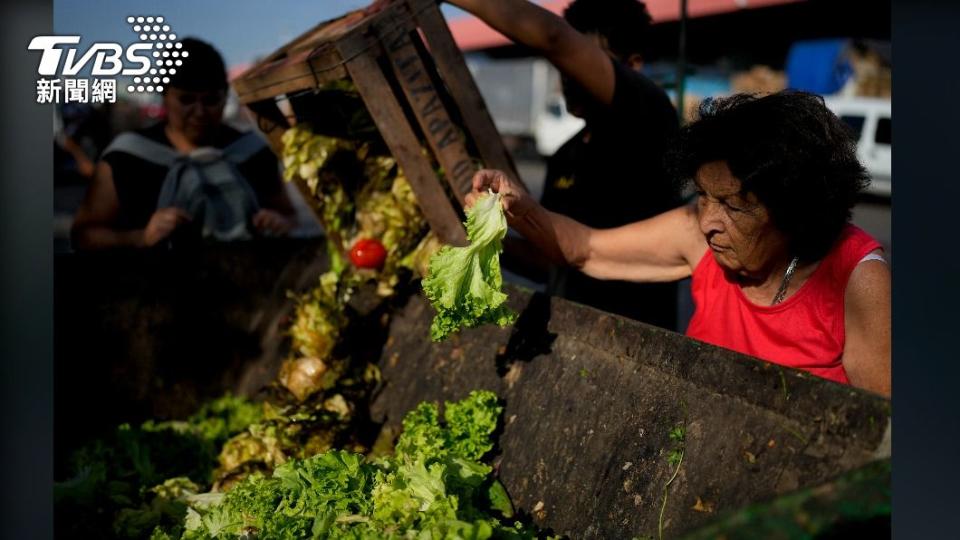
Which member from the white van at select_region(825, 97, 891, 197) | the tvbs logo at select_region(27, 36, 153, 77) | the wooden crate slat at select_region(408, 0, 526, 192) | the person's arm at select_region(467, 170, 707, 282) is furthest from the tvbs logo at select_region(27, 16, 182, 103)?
the white van at select_region(825, 97, 891, 197)

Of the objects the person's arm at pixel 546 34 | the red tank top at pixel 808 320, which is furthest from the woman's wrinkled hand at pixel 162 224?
the red tank top at pixel 808 320

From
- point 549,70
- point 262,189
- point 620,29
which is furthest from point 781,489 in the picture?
point 549,70

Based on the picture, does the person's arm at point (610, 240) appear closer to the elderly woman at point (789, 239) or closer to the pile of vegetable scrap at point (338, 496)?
the elderly woman at point (789, 239)

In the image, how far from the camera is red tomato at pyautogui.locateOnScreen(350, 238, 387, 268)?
180 inches

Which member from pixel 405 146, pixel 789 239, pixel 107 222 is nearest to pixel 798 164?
pixel 789 239

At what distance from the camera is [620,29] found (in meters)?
4.17

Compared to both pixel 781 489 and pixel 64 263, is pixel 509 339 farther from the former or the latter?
pixel 64 263

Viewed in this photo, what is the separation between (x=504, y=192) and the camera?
11.5ft

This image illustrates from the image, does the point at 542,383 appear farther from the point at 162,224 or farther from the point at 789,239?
the point at 162,224

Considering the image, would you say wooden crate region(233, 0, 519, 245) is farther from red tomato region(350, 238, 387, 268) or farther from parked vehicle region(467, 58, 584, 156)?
parked vehicle region(467, 58, 584, 156)

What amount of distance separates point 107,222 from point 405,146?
2.39 metres

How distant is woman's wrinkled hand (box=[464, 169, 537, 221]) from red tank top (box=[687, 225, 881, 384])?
0.87 metres

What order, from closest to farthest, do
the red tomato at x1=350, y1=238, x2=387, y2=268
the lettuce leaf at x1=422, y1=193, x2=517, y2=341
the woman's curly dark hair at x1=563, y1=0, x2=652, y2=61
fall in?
1. the lettuce leaf at x1=422, y1=193, x2=517, y2=341
2. the woman's curly dark hair at x1=563, y1=0, x2=652, y2=61
3. the red tomato at x1=350, y1=238, x2=387, y2=268

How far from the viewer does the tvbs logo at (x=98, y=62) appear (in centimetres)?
336
